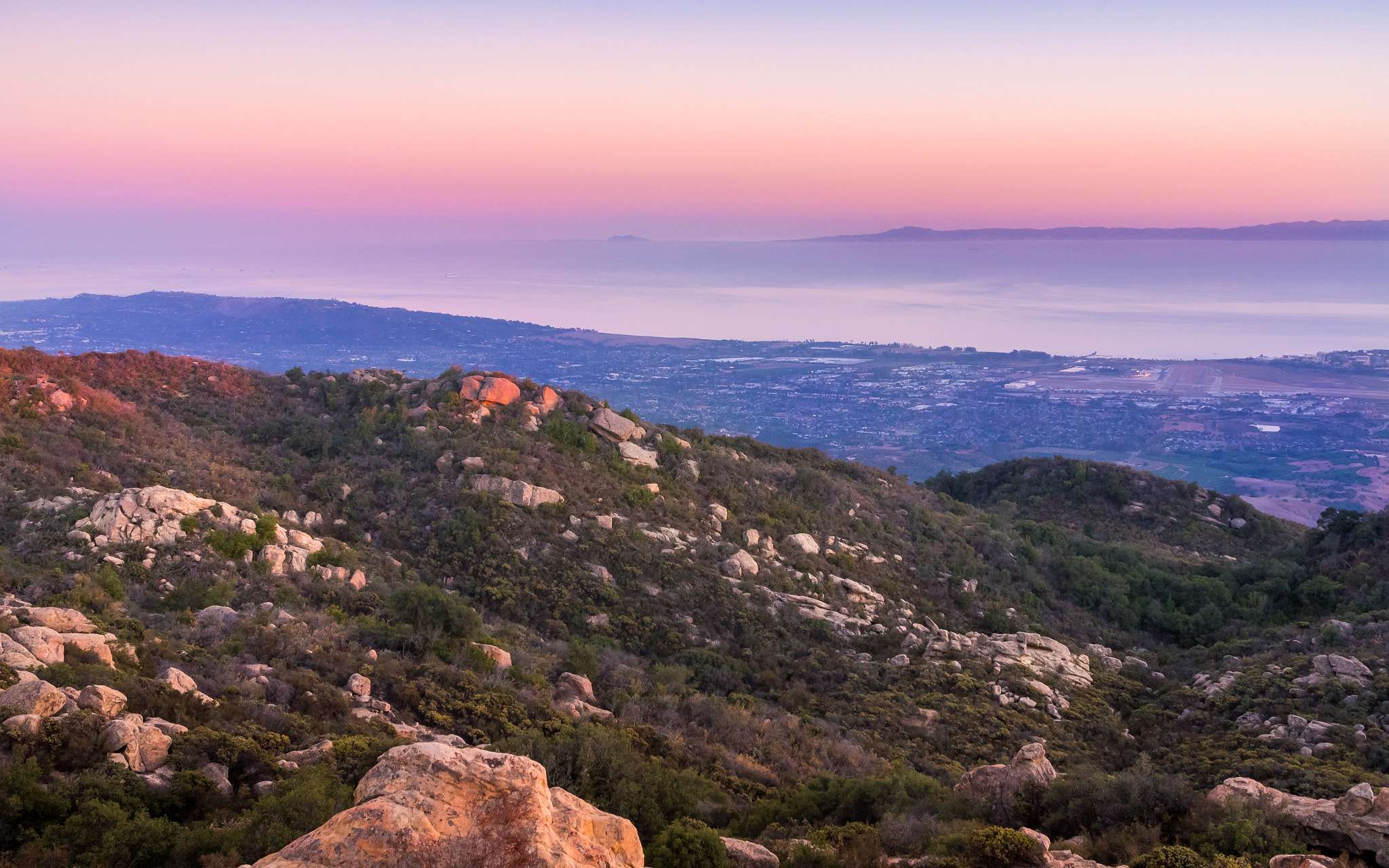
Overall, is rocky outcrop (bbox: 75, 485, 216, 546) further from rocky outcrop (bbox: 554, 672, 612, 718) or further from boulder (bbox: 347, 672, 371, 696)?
rocky outcrop (bbox: 554, 672, 612, 718)

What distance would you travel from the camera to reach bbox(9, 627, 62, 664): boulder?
341 inches

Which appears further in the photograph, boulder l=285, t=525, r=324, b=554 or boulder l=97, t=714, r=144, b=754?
boulder l=285, t=525, r=324, b=554

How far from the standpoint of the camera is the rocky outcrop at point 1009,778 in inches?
388

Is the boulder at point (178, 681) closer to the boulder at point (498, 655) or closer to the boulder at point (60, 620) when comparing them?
the boulder at point (60, 620)

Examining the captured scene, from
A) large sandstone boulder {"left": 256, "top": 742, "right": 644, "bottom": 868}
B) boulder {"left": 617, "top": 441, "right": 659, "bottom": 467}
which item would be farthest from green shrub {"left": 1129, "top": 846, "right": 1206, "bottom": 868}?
boulder {"left": 617, "top": 441, "right": 659, "bottom": 467}

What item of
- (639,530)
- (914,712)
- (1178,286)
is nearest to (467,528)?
(639,530)

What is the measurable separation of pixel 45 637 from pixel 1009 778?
39.9 feet

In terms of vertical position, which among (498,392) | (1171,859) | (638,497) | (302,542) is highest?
(498,392)

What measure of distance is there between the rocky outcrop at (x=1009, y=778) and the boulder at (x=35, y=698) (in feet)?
34.2

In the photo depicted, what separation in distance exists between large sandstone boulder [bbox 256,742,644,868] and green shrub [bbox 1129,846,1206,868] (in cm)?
511

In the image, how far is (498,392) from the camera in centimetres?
2341

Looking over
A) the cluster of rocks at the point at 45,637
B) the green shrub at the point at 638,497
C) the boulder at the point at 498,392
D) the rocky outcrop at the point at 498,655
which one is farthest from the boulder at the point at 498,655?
the boulder at the point at 498,392

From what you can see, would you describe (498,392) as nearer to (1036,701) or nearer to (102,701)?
(102,701)

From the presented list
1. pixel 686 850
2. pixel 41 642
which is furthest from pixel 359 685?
pixel 686 850
